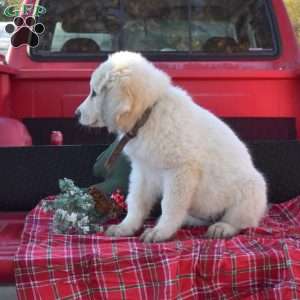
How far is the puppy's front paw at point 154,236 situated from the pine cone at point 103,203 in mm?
286

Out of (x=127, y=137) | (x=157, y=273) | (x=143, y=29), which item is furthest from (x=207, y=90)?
(x=157, y=273)

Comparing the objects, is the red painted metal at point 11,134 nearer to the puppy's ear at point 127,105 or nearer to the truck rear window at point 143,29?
the puppy's ear at point 127,105

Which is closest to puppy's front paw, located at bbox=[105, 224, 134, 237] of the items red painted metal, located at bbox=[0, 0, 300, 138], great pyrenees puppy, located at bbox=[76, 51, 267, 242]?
great pyrenees puppy, located at bbox=[76, 51, 267, 242]

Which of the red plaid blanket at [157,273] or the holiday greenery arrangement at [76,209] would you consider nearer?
the red plaid blanket at [157,273]

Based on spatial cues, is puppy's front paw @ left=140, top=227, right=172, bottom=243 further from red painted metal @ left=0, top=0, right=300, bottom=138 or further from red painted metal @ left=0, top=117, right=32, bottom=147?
red painted metal @ left=0, top=0, right=300, bottom=138

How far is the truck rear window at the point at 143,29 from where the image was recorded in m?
4.02

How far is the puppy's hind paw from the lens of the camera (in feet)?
8.73

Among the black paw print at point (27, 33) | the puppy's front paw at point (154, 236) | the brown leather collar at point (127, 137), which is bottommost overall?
the puppy's front paw at point (154, 236)

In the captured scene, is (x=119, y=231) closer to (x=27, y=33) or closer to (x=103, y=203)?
(x=103, y=203)

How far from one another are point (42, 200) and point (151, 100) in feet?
2.48

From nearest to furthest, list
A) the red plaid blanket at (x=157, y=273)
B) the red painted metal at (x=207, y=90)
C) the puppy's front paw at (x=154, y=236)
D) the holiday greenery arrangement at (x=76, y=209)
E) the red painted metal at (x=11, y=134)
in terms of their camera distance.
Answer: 1. the red plaid blanket at (x=157, y=273)
2. the puppy's front paw at (x=154, y=236)
3. the holiday greenery arrangement at (x=76, y=209)
4. the red painted metal at (x=11, y=134)
5. the red painted metal at (x=207, y=90)

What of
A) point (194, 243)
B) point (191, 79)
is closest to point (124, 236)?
point (194, 243)

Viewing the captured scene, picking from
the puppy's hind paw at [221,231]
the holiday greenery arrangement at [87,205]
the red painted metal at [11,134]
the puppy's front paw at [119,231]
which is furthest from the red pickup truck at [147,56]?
the puppy's hind paw at [221,231]

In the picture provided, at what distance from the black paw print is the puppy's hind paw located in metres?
1.99
